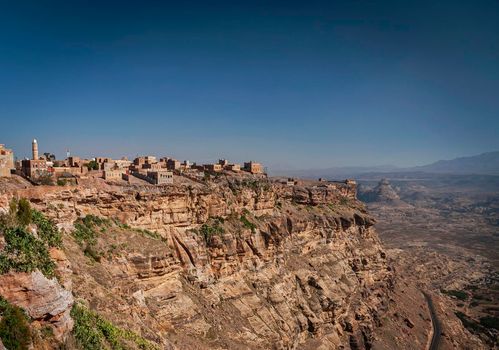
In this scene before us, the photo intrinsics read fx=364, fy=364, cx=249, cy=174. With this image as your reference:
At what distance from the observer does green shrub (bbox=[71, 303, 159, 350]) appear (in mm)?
19203

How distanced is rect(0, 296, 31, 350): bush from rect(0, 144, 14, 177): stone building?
1896cm

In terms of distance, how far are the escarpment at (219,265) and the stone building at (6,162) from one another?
4.27m

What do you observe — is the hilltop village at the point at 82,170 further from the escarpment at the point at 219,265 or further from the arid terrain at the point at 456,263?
the arid terrain at the point at 456,263

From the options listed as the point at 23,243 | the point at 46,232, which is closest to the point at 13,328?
the point at 23,243

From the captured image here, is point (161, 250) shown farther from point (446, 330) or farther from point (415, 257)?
point (415, 257)

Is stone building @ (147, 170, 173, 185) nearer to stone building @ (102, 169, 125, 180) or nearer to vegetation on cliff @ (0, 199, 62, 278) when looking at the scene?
stone building @ (102, 169, 125, 180)

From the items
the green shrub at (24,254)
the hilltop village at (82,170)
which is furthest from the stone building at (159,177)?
the green shrub at (24,254)

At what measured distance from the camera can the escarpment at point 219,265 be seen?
98.2 feet

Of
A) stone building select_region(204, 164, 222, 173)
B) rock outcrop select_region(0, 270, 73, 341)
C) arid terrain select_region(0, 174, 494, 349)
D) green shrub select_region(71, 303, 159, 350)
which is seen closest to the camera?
rock outcrop select_region(0, 270, 73, 341)

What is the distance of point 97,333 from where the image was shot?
66.5 feet

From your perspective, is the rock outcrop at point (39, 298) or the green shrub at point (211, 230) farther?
the green shrub at point (211, 230)

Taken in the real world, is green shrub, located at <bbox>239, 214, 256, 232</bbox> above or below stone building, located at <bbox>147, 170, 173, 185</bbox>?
below

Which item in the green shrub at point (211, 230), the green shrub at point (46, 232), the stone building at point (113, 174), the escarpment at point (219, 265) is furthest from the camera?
the green shrub at point (211, 230)

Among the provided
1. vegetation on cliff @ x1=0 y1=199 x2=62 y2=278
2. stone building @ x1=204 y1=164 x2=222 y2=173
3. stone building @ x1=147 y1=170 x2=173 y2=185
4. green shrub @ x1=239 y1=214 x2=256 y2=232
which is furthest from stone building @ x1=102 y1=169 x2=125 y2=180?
stone building @ x1=204 y1=164 x2=222 y2=173
